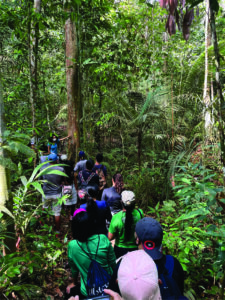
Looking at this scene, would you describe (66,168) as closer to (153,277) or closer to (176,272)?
(176,272)

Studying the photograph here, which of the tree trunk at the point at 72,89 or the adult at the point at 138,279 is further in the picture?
the tree trunk at the point at 72,89

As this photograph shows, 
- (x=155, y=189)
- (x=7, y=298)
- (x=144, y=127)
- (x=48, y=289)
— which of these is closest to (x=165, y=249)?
(x=48, y=289)

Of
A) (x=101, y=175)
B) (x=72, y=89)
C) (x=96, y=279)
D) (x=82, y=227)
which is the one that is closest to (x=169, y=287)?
(x=96, y=279)

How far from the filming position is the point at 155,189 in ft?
18.2

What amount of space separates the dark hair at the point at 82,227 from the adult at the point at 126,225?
70 cm

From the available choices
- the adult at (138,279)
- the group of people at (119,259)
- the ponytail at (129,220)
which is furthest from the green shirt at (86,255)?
the adult at (138,279)

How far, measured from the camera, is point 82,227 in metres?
1.79

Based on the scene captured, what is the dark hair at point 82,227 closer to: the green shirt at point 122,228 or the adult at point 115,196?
the green shirt at point 122,228

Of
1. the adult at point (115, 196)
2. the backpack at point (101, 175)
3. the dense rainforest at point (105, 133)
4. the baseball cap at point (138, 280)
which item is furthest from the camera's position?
the backpack at point (101, 175)

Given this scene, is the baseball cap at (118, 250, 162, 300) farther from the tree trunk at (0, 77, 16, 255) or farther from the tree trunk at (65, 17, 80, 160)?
the tree trunk at (65, 17, 80, 160)

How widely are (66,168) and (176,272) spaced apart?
3.09m

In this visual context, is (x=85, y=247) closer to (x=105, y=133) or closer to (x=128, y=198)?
(x=128, y=198)

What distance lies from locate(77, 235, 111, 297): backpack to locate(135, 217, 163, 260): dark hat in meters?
0.47

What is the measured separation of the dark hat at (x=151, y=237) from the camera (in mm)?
1586
